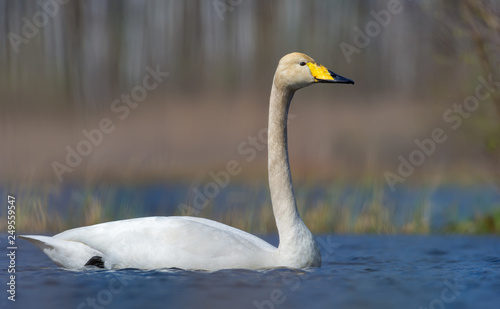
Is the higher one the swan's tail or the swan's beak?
the swan's beak

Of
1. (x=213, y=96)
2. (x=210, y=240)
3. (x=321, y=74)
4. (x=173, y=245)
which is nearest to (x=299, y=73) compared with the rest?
(x=321, y=74)

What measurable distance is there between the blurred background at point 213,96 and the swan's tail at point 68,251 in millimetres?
7451

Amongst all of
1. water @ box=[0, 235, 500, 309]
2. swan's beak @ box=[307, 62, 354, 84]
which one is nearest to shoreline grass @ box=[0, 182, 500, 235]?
water @ box=[0, 235, 500, 309]

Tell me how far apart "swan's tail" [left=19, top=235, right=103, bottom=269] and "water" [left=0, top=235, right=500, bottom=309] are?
11cm

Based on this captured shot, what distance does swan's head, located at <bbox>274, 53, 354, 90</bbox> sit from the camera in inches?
309

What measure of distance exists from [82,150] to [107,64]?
350 centimetres

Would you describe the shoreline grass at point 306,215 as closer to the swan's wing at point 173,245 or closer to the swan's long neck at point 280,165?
the swan's wing at point 173,245

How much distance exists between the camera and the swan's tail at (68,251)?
774cm

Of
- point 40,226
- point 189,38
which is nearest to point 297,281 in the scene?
point 40,226

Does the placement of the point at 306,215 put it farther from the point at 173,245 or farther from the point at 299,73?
the point at 173,245

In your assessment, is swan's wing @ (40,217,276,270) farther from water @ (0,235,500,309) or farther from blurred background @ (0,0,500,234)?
→ blurred background @ (0,0,500,234)

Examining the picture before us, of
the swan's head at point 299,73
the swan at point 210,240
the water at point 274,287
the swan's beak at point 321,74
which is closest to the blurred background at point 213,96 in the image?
the water at point 274,287

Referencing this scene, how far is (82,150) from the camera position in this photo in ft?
59.9

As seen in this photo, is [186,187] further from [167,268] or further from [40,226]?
[167,268]
